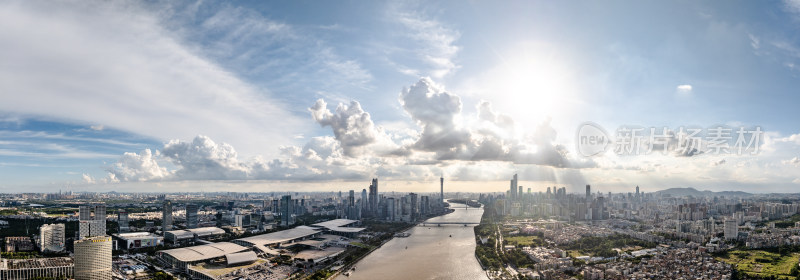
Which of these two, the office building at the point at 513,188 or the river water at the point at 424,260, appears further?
the office building at the point at 513,188

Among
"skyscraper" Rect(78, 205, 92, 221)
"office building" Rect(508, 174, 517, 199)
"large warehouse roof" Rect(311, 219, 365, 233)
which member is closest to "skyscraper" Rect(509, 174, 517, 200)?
"office building" Rect(508, 174, 517, 199)

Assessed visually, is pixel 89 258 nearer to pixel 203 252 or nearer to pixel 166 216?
pixel 203 252

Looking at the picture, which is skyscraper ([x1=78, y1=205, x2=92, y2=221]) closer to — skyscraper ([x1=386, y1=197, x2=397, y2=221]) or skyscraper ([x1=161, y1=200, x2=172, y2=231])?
skyscraper ([x1=161, y1=200, x2=172, y2=231])

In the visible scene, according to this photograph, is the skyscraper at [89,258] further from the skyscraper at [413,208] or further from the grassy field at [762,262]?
the skyscraper at [413,208]

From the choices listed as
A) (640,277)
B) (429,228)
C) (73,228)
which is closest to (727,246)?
(640,277)

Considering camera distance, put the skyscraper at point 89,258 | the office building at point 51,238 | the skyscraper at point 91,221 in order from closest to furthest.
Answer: the skyscraper at point 89,258
the office building at point 51,238
the skyscraper at point 91,221

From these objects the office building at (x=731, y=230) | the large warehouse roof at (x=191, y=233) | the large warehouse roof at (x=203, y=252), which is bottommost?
the large warehouse roof at (x=191, y=233)

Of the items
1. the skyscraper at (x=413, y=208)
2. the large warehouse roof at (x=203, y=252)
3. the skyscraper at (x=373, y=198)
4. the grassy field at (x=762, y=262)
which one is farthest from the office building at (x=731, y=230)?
the skyscraper at (x=373, y=198)
